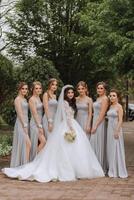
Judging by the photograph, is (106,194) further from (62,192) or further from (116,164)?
(116,164)

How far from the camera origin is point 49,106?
39.0 feet

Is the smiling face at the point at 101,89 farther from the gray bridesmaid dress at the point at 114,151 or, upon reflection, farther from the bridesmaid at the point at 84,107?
the gray bridesmaid dress at the point at 114,151

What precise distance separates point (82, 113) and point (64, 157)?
4.96ft

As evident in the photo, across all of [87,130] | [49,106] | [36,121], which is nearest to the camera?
[36,121]

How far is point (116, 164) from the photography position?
11.6m

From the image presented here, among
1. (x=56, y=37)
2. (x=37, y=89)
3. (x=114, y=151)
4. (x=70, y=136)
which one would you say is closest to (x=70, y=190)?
(x=70, y=136)

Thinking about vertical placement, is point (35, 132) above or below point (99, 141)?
above

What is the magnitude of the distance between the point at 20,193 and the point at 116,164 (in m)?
3.15

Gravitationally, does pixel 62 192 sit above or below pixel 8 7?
below

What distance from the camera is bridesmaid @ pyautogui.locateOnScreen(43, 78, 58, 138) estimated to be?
1172 centimetres

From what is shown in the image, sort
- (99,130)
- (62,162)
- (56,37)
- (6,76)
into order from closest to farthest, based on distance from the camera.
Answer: (62,162)
(99,130)
(6,76)
(56,37)

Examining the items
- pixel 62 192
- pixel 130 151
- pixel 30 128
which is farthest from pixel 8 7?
pixel 62 192

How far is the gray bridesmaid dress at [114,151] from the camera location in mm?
11492

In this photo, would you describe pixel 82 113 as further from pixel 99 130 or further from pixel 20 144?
pixel 20 144
